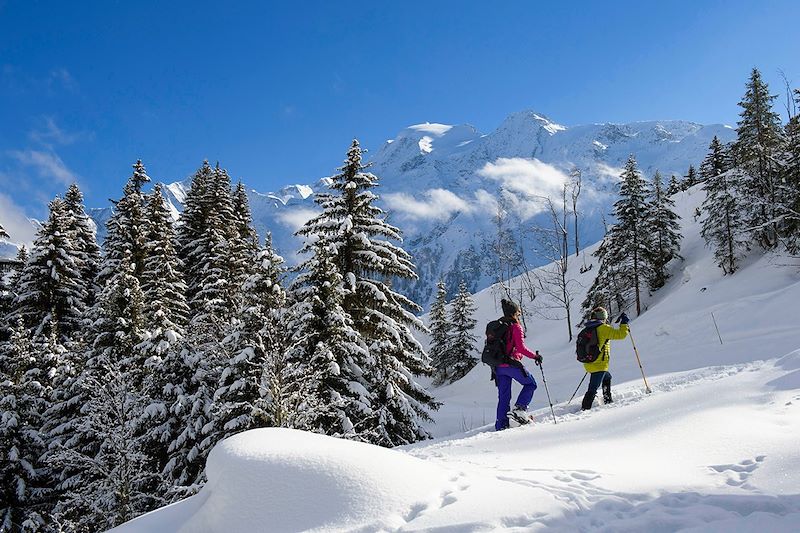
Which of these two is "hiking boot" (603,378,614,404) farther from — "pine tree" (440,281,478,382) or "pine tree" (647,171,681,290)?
"pine tree" (440,281,478,382)

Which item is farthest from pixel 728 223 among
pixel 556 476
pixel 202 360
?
pixel 556 476

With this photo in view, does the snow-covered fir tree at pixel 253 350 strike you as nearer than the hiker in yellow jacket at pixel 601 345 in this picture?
No

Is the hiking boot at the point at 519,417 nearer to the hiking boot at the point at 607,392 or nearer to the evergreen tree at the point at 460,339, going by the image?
the hiking boot at the point at 607,392

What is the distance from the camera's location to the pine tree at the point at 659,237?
33.9 m

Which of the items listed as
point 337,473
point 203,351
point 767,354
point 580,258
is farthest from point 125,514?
point 580,258

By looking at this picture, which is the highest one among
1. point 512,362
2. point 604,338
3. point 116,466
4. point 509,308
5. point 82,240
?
point 82,240

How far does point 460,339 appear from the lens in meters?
40.5

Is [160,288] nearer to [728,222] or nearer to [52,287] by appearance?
[52,287]

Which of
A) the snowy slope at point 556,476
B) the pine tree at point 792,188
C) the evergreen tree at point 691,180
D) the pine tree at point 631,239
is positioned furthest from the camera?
the evergreen tree at point 691,180

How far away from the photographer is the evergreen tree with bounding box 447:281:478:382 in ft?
132

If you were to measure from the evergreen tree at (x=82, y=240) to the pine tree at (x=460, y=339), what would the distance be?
26854 mm


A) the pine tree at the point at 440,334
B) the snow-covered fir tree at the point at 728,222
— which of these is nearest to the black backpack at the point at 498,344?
the snow-covered fir tree at the point at 728,222

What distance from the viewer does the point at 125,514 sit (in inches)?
496

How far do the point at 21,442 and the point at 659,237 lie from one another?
38672 millimetres
